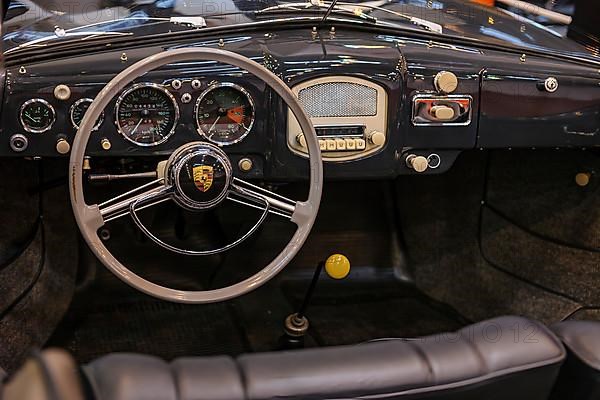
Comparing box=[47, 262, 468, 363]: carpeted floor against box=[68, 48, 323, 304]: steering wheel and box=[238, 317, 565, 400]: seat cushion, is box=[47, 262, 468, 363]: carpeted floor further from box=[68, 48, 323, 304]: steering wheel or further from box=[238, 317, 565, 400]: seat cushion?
box=[238, 317, 565, 400]: seat cushion

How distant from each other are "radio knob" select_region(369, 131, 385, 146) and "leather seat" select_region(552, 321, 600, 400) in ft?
3.07

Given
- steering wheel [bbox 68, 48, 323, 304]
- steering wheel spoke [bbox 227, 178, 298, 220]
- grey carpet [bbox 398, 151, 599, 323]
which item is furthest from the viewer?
grey carpet [bbox 398, 151, 599, 323]

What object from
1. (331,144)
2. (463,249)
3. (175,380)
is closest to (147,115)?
(331,144)

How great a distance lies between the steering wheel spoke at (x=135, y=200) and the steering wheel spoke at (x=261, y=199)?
0.16m

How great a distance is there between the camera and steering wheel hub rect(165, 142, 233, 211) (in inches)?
68.6

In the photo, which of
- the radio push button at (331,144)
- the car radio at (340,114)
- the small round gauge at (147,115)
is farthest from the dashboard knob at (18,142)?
the radio push button at (331,144)

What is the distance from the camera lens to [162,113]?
75.6 inches

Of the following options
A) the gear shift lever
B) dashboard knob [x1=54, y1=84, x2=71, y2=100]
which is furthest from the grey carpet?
dashboard knob [x1=54, y1=84, x2=71, y2=100]

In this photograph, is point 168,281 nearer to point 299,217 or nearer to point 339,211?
point 339,211

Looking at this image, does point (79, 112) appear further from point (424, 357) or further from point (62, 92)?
point (424, 357)

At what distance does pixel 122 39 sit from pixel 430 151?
0.90m

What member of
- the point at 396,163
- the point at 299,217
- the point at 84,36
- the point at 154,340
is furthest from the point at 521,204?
the point at 84,36

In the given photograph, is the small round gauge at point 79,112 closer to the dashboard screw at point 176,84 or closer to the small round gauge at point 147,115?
the small round gauge at point 147,115

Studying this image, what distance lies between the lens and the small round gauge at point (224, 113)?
6.35ft
